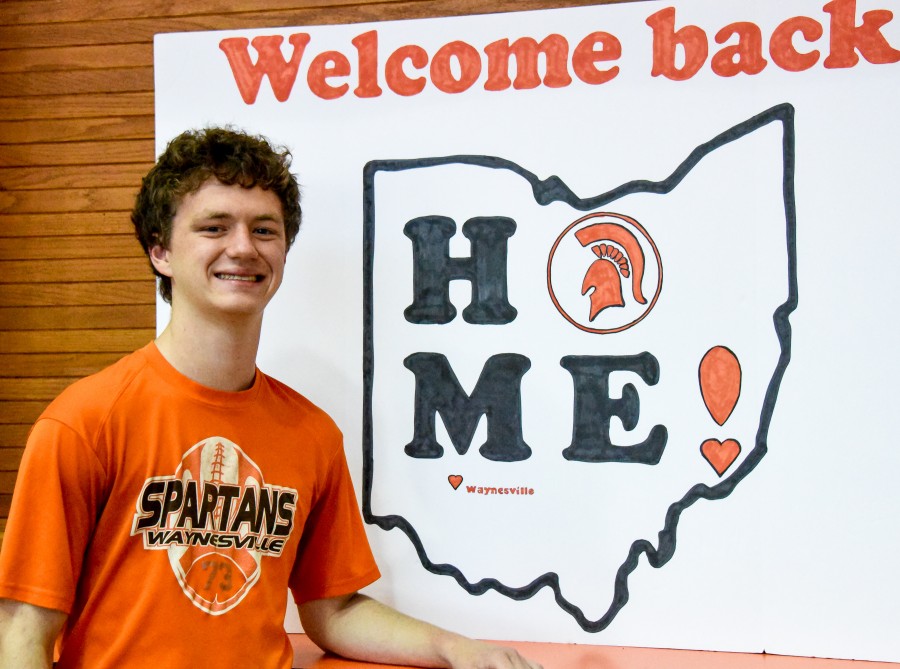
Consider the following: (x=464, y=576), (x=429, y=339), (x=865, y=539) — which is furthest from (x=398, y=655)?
(x=865, y=539)

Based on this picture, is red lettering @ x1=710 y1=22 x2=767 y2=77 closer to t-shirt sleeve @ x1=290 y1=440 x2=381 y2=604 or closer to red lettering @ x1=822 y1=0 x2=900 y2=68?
red lettering @ x1=822 y1=0 x2=900 y2=68

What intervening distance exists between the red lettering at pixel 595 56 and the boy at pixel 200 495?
49 centimetres

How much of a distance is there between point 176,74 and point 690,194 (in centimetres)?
88

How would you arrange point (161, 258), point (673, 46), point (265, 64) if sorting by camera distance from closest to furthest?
A: point (161, 258) → point (673, 46) → point (265, 64)

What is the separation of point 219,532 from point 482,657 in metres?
0.39

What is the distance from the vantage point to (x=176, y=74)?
1.46 meters

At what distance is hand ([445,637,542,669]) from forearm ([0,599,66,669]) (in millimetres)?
504

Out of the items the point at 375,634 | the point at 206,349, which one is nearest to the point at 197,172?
the point at 206,349

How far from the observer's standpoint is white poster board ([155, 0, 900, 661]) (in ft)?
4.20

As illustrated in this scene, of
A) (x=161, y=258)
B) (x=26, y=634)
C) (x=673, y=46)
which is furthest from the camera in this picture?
(x=673, y=46)

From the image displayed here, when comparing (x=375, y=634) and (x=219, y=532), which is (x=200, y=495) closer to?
(x=219, y=532)

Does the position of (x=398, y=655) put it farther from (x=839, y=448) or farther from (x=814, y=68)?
(x=814, y=68)

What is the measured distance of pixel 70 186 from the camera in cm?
153

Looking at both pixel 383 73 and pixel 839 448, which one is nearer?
pixel 839 448
